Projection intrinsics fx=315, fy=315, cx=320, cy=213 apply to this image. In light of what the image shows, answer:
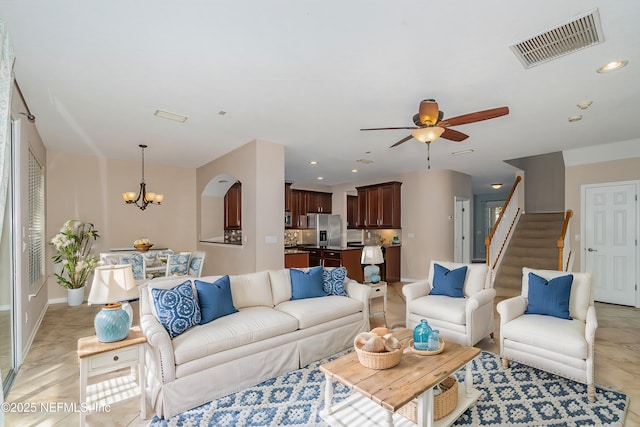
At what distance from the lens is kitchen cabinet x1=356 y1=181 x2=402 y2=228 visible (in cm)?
778

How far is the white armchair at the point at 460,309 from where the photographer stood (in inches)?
130

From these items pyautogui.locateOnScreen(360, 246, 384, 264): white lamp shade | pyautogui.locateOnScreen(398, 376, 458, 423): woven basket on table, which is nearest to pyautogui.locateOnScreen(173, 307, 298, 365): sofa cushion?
pyautogui.locateOnScreen(398, 376, 458, 423): woven basket on table

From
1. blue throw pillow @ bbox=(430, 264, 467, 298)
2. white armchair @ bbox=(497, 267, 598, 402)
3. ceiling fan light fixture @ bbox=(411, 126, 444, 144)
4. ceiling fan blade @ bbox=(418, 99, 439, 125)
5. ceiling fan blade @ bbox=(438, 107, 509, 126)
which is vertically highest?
ceiling fan blade @ bbox=(418, 99, 439, 125)

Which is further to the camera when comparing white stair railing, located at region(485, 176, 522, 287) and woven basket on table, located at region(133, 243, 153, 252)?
white stair railing, located at region(485, 176, 522, 287)

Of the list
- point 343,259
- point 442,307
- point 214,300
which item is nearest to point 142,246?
point 214,300

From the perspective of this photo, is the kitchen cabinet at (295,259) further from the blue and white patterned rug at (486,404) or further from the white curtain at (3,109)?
the white curtain at (3,109)

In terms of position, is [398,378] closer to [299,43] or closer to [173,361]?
[173,361]

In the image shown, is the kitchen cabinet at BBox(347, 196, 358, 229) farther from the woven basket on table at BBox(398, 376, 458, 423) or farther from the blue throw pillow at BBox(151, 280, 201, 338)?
the woven basket on table at BBox(398, 376, 458, 423)

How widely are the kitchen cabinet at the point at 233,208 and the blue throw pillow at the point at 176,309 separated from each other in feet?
13.5

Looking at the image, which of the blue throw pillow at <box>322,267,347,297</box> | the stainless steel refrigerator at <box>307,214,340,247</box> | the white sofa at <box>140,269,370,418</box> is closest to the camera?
the white sofa at <box>140,269,370,418</box>

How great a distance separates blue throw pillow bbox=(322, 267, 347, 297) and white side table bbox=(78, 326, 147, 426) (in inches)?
79.9

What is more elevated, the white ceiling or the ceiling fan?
the white ceiling

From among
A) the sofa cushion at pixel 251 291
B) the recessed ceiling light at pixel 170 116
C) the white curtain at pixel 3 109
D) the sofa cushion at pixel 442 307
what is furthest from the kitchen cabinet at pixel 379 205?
the white curtain at pixel 3 109

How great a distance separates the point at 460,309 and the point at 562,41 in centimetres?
254
